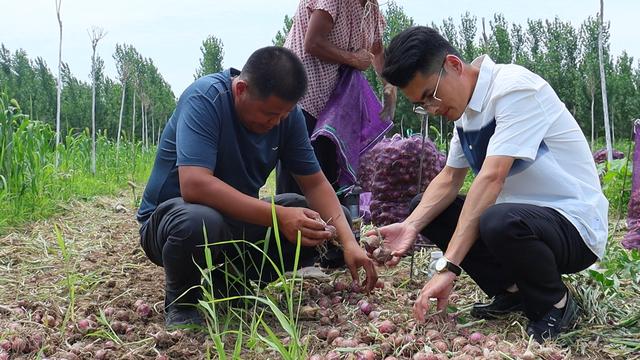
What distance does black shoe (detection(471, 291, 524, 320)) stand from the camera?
7.29ft

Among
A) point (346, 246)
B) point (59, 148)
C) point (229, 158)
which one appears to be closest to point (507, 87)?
point (346, 246)

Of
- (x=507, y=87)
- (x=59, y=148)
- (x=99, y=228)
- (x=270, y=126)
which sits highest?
(x=507, y=87)

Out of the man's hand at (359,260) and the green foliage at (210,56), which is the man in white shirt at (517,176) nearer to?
the man's hand at (359,260)

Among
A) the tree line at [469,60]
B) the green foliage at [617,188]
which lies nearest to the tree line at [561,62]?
the tree line at [469,60]

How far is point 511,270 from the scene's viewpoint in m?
2.00

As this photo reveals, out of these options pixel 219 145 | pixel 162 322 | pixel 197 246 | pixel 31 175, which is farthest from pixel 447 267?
pixel 31 175

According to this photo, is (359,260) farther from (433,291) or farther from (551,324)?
(551,324)

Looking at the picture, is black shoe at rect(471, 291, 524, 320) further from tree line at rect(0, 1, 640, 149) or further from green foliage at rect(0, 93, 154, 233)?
tree line at rect(0, 1, 640, 149)

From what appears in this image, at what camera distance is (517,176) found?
2.03m

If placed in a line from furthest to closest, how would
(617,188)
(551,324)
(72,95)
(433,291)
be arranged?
1. (72,95)
2. (617,188)
3. (551,324)
4. (433,291)

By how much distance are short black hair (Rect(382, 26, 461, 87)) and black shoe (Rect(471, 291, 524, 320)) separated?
811mm

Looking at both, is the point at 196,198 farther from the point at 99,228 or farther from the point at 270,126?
the point at 99,228

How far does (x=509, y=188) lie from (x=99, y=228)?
2.81m

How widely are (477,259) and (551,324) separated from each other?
0.36 metres
